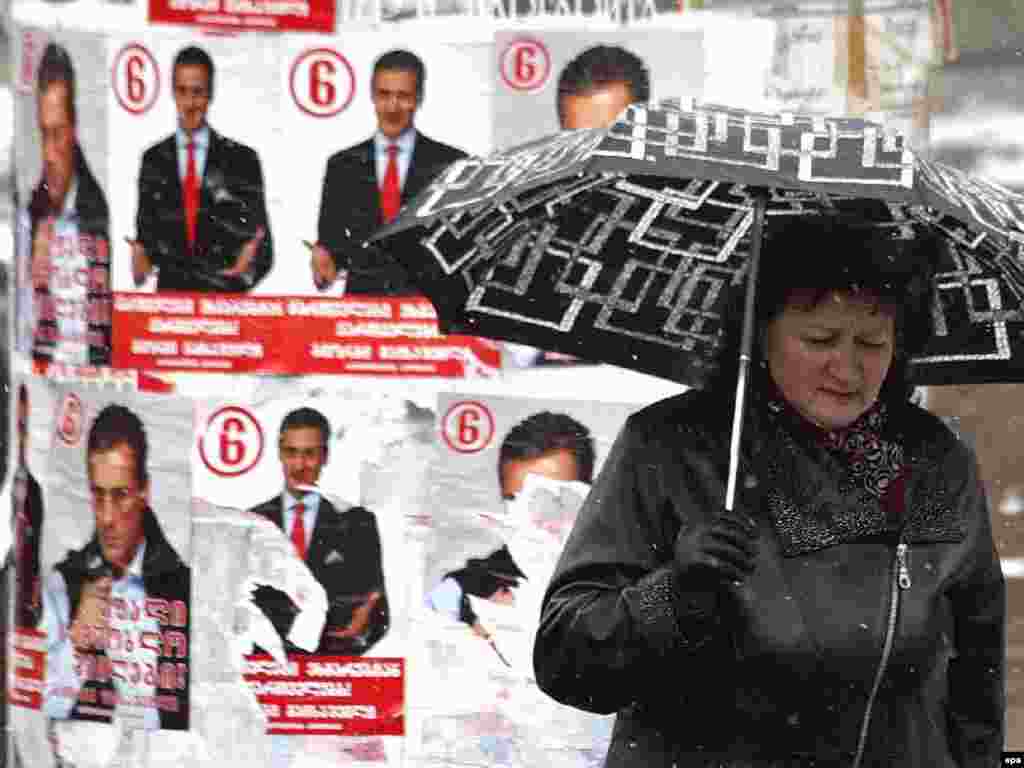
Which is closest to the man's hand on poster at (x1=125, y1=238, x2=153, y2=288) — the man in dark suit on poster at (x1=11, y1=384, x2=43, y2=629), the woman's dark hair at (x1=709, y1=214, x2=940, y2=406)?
the man in dark suit on poster at (x1=11, y1=384, x2=43, y2=629)

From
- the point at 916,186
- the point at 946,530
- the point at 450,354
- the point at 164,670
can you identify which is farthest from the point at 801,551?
the point at 164,670

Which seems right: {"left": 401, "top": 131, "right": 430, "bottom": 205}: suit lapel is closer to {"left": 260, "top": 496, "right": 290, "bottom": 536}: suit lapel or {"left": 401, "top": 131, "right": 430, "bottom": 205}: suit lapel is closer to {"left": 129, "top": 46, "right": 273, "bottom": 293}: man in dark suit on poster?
{"left": 129, "top": 46, "right": 273, "bottom": 293}: man in dark suit on poster

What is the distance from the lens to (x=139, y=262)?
516cm

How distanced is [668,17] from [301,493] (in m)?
1.42

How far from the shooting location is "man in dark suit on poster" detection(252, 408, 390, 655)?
5.14 metres

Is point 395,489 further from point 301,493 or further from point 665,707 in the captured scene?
point 665,707

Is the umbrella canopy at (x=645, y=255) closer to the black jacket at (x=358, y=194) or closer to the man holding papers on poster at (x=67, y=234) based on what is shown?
the black jacket at (x=358, y=194)

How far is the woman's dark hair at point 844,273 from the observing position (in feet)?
10.8

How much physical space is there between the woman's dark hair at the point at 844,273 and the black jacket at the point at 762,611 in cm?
16

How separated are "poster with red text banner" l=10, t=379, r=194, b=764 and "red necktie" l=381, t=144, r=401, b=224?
67cm

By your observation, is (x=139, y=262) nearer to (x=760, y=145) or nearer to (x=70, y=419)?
(x=70, y=419)

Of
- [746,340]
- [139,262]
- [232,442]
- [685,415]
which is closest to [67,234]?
[139,262]

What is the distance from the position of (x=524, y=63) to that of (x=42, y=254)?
1.27 m

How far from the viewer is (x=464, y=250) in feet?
11.7
